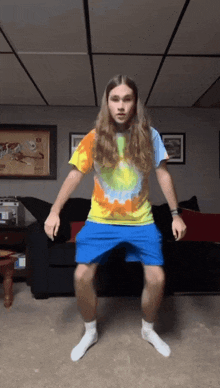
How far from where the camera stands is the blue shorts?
147 centimetres

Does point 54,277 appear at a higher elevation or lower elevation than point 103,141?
lower

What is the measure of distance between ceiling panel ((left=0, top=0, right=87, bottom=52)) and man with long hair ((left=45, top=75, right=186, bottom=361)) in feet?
2.08

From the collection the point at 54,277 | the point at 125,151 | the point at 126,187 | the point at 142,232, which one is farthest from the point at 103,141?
the point at 54,277

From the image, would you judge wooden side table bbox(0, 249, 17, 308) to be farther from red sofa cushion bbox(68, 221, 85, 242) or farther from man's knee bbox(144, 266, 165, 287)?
man's knee bbox(144, 266, 165, 287)

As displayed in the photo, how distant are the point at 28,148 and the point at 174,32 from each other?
7.34ft

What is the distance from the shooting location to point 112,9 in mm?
1703

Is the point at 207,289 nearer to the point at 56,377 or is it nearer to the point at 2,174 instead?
the point at 56,377

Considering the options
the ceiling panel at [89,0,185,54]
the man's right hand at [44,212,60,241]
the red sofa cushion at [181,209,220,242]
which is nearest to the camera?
the man's right hand at [44,212,60,241]

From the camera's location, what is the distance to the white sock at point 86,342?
1.47 metres

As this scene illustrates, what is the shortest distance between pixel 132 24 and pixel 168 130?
195 cm

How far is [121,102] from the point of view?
143cm

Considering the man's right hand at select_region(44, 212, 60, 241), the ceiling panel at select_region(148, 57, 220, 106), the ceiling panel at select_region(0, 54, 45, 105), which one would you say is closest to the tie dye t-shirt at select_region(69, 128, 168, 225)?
the man's right hand at select_region(44, 212, 60, 241)

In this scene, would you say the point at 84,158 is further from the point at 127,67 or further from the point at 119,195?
the point at 127,67

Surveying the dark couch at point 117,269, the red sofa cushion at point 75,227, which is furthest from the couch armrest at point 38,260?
the red sofa cushion at point 75,227
